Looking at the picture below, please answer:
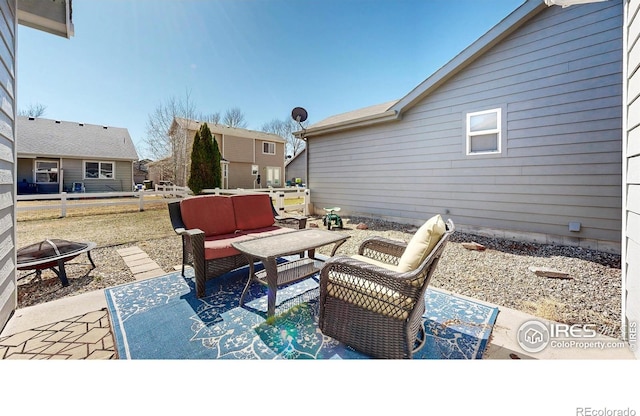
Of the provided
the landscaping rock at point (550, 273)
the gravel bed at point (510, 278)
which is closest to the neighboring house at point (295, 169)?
the gravel bed at point (510, 278)

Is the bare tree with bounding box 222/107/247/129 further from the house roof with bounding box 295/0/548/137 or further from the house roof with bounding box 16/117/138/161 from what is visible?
the house roof with bounding box 295/0/548/137

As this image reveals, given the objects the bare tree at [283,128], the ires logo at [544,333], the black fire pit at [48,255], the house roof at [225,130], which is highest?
the bare tree at [283,128]

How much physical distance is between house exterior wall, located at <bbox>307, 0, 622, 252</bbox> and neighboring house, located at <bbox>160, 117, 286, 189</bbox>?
13.2 meters

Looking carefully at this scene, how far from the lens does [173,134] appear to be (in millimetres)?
13859

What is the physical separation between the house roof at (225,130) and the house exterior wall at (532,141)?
11.2m

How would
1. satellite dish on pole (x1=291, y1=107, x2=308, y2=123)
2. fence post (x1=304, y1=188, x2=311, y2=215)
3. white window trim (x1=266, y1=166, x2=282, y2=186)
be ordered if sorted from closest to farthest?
fence post (x1=304, y1=188, x2=311, y2=215), satellite dish on pole (x1=291, y1=107, x2=308, y2=123), white window trim (x1=266, y1=166, x2=282, y2=186)

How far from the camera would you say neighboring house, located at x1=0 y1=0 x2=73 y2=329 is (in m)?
2.20

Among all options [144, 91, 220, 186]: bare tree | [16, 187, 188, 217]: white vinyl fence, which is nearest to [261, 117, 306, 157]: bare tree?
[144, 91, 220, 186]: bare tree

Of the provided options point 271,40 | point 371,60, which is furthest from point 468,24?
point 271,40

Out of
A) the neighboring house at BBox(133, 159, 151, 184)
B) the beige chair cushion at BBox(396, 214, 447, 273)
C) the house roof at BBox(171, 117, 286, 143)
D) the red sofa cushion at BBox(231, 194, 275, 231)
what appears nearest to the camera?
the beige chair cushion at BBox(396, 214, 447, 273)

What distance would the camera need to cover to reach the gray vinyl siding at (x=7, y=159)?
218 centimetres

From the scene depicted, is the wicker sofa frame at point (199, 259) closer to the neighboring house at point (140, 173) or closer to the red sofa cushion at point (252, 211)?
the red sofa cushion at point (252, 211)

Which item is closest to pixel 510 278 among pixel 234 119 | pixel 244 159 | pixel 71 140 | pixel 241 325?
pixel 241 325
